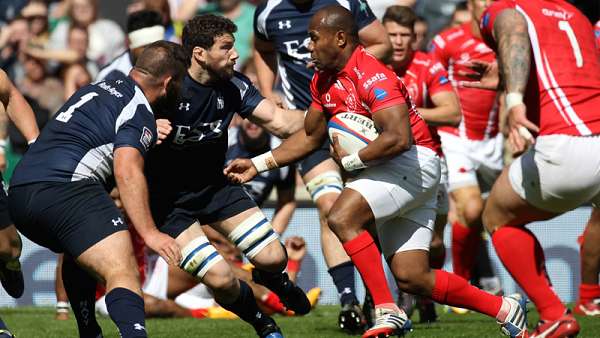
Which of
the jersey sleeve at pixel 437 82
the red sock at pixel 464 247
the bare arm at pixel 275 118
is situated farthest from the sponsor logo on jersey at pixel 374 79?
the red sock at pixel 464 247

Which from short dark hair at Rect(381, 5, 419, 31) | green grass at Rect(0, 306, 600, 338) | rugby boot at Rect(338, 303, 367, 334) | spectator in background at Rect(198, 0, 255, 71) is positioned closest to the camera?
rugby boot at Rect(338, 303, 367, 334)

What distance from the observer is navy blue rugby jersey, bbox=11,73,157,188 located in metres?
6.89

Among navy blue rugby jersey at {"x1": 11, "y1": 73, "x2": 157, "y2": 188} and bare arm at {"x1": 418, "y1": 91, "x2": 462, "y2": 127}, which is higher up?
navy blue rugby jersey at {"x1": 11, "y1": 73, "x2": 157, "y2": 188}

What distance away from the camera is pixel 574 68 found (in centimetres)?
781

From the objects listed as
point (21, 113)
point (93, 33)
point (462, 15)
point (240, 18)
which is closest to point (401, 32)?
point (462, 15)

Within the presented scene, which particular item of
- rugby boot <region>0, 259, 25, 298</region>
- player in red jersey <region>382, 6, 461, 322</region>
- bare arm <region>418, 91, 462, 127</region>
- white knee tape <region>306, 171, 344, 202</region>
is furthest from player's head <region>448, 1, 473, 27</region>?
rugby boot <region>0, 259, 25, 298</region>

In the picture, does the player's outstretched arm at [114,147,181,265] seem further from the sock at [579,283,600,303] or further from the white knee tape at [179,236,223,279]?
the sock at [579,283,600,303]

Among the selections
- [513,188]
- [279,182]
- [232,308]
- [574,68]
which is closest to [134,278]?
[232,308]

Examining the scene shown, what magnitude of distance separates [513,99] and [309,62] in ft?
7.97

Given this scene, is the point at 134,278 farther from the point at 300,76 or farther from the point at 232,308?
the point at 300,76

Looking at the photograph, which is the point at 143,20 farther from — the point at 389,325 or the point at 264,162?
the point at 389,325

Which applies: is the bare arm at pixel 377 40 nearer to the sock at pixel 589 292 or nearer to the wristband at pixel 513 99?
the wristband at pixel 513 99

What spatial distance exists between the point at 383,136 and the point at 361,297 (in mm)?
5567

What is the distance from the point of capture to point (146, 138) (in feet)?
22.6
